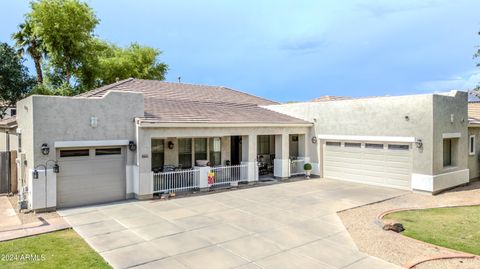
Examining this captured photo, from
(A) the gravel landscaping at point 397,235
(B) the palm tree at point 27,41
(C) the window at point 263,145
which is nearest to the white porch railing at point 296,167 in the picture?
(C) the window at point 263,145

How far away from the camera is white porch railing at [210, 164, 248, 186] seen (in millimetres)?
16781

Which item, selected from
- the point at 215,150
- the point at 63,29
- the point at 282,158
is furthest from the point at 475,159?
the point at 63,29

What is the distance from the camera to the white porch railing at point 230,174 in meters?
16.8

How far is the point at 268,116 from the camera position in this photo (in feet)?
64.6

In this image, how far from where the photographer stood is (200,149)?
1766cm

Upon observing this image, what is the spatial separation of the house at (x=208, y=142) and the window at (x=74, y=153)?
0.12 ft

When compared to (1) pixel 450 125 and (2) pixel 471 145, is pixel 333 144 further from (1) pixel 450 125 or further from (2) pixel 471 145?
(2) pixel 471 145

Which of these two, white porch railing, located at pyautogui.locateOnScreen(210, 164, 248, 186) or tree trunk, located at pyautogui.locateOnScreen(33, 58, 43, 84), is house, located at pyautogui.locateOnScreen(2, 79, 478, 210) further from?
tree trunk, located at pyautogui.locateOnScreen(33, 58, 43, 84)

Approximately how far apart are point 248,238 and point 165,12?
1659 centimetres

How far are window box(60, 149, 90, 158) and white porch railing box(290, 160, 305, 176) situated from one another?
11391 millimetres

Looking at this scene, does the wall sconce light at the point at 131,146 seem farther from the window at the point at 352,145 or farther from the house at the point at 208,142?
the window at the point at 352,145

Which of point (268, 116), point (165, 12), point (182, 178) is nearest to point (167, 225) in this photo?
point (182, 178)

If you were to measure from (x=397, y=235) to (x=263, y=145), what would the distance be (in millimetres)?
12963
